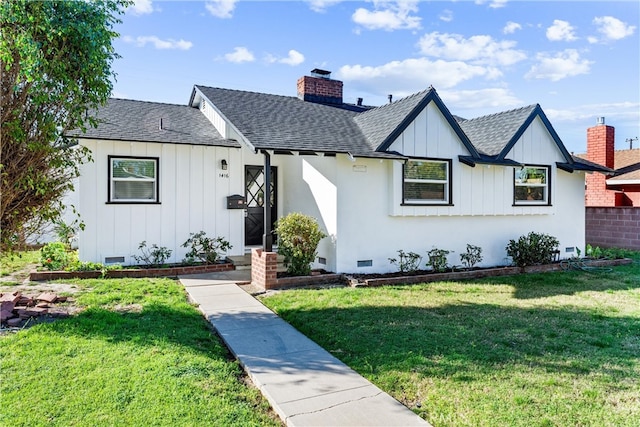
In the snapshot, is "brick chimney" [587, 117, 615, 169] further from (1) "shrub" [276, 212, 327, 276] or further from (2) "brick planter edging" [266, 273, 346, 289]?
(1) "shrub" [276, 212, 327, 276]

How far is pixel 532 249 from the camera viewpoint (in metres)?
9.98

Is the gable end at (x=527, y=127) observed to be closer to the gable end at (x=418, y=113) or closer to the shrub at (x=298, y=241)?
the gable end at (x=418, y=113)

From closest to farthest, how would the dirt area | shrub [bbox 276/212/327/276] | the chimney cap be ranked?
→ the dirt area, shrub [bbox 276/212/327/276], the chimney cap

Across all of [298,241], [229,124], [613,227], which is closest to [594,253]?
[613,227]

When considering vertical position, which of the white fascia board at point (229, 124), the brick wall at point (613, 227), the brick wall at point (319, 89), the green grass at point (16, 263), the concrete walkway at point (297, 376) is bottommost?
the concrete walkway at point (297, 376)

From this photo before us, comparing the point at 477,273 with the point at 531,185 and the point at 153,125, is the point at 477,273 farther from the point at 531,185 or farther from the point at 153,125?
the point at 153,125

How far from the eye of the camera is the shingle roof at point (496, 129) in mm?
10492

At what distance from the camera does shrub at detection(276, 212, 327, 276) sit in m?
8.13

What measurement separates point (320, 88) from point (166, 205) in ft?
24.7

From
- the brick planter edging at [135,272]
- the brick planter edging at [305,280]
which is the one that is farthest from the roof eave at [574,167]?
the brick planter edging at [135,272]

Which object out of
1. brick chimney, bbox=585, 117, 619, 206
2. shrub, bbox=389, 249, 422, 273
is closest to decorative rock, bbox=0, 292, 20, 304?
shrub, bbox=389, 249, 422, 273

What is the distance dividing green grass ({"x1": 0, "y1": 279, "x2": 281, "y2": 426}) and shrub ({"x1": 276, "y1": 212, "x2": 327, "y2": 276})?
2.83m

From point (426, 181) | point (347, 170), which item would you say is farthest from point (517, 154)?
point (347, 170)

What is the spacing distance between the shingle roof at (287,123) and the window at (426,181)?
110 cm
